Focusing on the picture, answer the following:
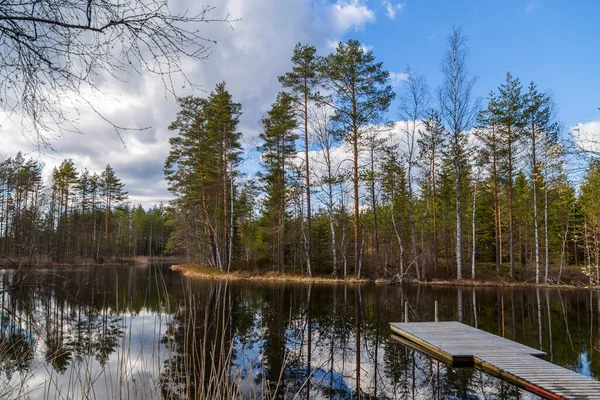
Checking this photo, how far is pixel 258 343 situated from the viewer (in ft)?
27.6

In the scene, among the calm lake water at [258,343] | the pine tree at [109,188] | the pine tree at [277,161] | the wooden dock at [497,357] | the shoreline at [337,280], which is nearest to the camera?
the calm lake water at [258,343]

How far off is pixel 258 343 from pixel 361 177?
1390cm

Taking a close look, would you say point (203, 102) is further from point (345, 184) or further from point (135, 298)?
point (135, 298)

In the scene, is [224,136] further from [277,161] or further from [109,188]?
[109,188]

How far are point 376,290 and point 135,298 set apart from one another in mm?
10961

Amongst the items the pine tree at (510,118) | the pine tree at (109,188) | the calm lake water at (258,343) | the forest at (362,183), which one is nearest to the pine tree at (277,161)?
the forest at (362,183)

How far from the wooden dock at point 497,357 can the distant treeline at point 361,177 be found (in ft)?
38.2

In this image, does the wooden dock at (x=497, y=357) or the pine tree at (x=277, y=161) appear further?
the pine tree at (x=277, y=161)

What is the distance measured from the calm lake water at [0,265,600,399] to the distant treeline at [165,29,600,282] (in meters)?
6.96

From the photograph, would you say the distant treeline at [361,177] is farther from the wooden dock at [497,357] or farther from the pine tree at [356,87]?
the wooden dock at [497,357]

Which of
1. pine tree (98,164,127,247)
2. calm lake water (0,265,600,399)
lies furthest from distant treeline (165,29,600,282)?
pine tree (98,164,127,247)

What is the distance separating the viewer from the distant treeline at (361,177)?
2122 centimetres

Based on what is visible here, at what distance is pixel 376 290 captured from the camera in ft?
59.6

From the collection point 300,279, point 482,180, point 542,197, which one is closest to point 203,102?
Result: point 300,279
